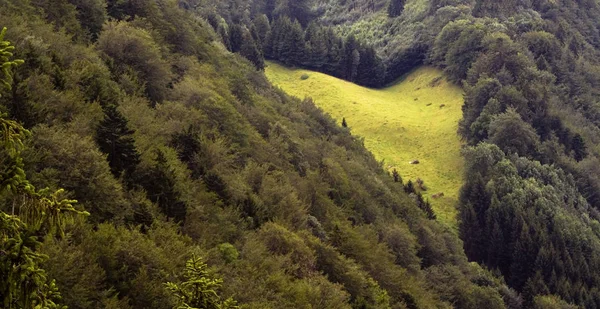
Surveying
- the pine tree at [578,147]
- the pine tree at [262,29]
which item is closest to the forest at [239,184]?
the pine tree at [578,147]

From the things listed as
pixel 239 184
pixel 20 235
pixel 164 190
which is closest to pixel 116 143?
pixel 164 190

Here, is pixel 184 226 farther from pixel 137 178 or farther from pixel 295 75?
pixel 295 75

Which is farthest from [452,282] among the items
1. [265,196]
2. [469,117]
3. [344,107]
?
[344,107]

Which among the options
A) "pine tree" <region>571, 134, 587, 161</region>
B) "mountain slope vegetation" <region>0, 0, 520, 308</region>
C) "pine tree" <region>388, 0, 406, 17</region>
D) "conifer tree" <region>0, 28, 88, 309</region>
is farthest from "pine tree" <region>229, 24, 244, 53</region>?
"conifer tree" <region>0, 28, 88, 309</region>

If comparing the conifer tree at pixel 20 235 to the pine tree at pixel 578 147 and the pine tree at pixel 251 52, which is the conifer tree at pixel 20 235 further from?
the pine tree at pixel 251 52

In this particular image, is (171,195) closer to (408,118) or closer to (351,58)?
(408,118)

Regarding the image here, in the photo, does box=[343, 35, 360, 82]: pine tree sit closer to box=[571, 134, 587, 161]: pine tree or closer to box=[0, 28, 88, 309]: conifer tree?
box=[571, 134, 587, 161]: pine tree

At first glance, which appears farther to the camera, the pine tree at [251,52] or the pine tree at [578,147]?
the pine tree at [251,52]
